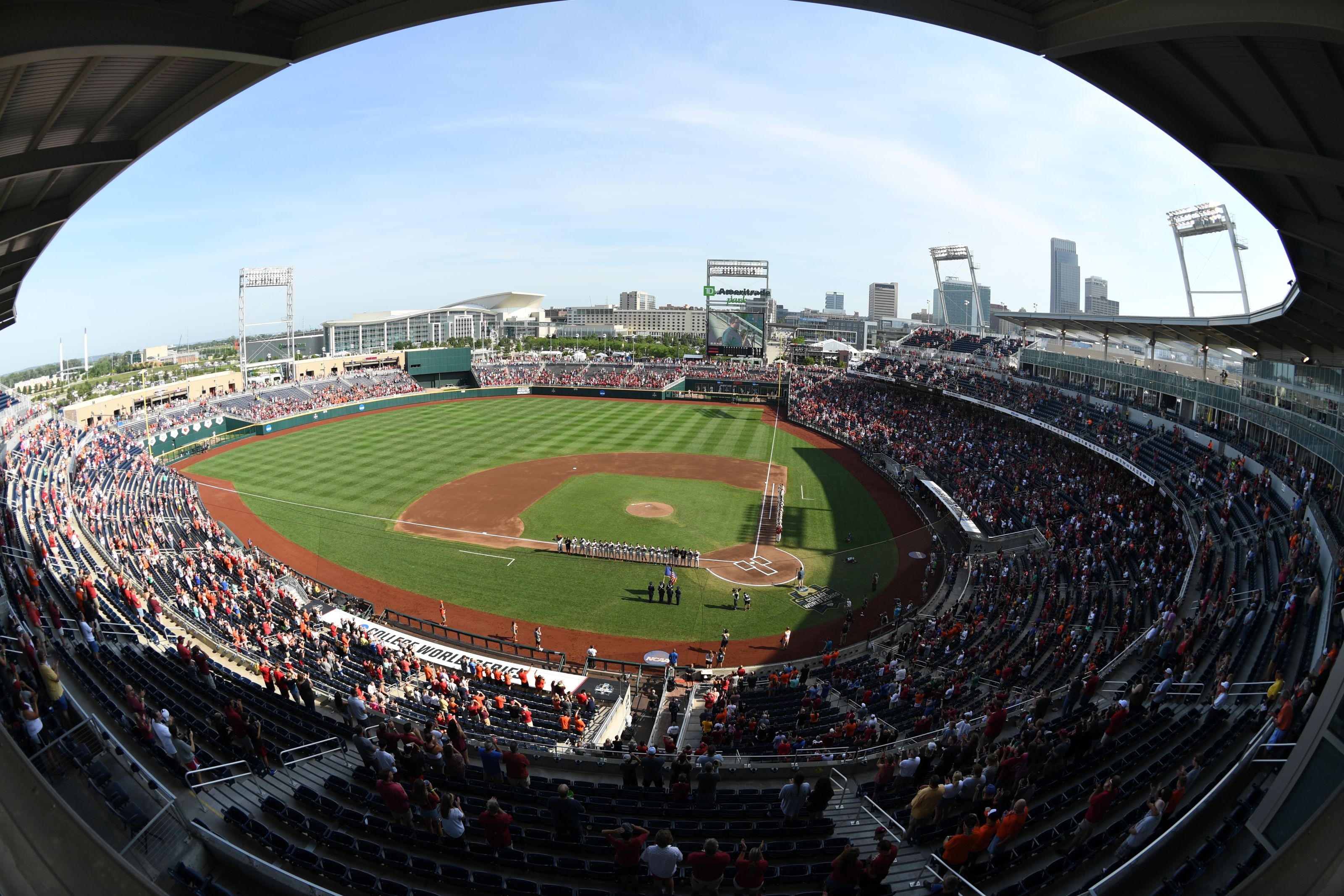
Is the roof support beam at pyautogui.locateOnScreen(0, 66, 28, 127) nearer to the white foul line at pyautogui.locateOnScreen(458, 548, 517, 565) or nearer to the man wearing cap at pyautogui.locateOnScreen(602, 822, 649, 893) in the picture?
the man wearing cap at pyautogui.locateOnScreen(602, 822, 649, 893)

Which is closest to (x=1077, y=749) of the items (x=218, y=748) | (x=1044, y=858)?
(x=1044, y=858)

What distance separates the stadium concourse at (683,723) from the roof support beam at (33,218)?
6401 millimetres

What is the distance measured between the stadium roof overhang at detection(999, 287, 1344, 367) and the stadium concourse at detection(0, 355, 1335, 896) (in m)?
5.17

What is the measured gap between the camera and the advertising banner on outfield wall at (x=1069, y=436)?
1046 inches

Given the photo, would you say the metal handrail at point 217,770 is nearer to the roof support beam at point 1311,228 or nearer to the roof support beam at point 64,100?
the roof support beam at point 64,100

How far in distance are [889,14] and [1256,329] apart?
28291 millimetres

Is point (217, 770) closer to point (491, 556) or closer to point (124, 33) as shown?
point (124, 33)

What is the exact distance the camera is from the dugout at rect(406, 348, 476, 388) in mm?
72375

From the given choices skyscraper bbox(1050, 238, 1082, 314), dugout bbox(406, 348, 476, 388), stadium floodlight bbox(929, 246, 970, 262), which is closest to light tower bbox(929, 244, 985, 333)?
stadium floodlight bbox(929, 246, 970, 262)

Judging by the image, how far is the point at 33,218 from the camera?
38.9ft

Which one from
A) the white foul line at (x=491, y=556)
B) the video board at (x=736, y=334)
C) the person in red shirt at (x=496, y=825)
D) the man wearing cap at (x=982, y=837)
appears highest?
the video board at (x=736, y=334)

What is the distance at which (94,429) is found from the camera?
123ft

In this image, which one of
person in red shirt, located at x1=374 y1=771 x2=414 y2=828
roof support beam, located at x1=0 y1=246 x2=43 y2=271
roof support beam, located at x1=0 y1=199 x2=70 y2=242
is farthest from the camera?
roof support beam, located at x1=0 y1=246 x2=43 y2=271

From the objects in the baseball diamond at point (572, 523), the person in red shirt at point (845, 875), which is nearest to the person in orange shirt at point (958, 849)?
the person in red shirt at point (845, 875)
